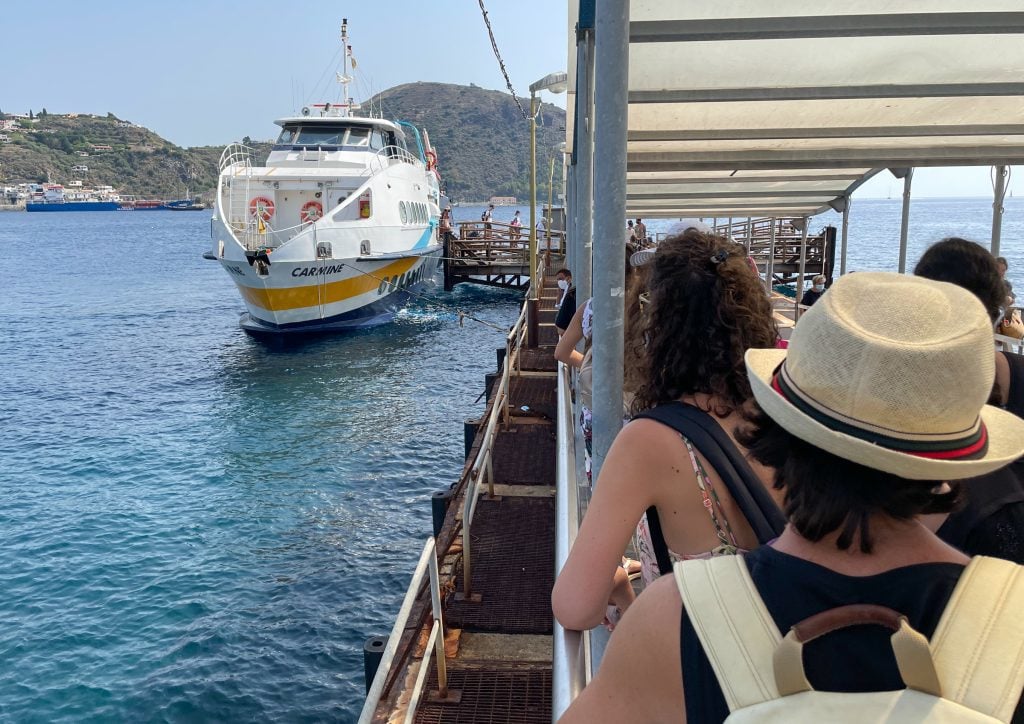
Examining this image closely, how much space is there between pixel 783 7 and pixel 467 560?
13.1 feet

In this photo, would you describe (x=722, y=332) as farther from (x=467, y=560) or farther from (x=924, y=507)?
(x=467, y=560)

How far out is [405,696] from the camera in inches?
176

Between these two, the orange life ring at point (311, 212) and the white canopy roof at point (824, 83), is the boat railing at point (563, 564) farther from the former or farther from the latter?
the orange life ring at point (311, 212)

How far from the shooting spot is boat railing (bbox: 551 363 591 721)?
6.18 feet

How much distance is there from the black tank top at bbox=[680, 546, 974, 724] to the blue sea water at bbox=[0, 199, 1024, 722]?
10.1 ft

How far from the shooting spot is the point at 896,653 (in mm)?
940

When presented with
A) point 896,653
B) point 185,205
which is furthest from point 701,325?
point 185,205

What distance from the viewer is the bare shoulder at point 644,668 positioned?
1098 millimetres

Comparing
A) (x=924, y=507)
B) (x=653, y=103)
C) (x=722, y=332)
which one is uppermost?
(x=653, y=103)

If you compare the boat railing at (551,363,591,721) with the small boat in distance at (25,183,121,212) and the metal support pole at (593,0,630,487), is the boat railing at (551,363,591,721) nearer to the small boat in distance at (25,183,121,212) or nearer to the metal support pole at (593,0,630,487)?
the metal support pole at (593,0,630,487)

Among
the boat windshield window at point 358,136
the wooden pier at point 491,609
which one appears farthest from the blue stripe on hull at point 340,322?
the wooden pier at point 491,609

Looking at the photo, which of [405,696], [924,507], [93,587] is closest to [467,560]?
[405,696]

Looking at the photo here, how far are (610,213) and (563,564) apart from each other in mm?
996

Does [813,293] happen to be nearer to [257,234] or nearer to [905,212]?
[905,212]
